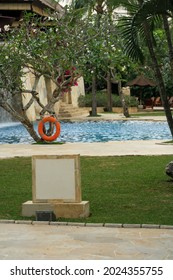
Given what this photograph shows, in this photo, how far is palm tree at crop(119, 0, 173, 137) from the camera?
36.1ft

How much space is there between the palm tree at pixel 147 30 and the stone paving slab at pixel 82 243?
3.54m

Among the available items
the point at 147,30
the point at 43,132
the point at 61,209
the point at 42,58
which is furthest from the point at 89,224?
the point at 42,58

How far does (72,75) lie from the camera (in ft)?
68.3

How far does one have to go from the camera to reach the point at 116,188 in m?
11.8

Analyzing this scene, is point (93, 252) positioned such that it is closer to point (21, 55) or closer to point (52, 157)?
point (52, 157)

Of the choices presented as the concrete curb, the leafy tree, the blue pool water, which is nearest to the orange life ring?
the leafy tree

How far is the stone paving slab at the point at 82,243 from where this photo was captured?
7043 mm

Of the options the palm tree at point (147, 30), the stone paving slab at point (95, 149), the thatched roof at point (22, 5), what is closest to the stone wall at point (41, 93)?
the thatched roof at point (22, 5)

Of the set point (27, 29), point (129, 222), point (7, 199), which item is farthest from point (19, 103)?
point (129, 222)

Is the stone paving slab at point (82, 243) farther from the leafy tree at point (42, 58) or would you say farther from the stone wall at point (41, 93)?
the stone wall at point (41, 93)

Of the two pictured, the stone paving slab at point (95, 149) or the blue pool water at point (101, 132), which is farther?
the blue pool water at point (101, 132)

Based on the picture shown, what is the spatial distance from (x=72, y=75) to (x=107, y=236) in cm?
1319

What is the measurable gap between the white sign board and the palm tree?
263 cm

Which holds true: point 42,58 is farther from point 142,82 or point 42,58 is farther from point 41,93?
point 142,82
